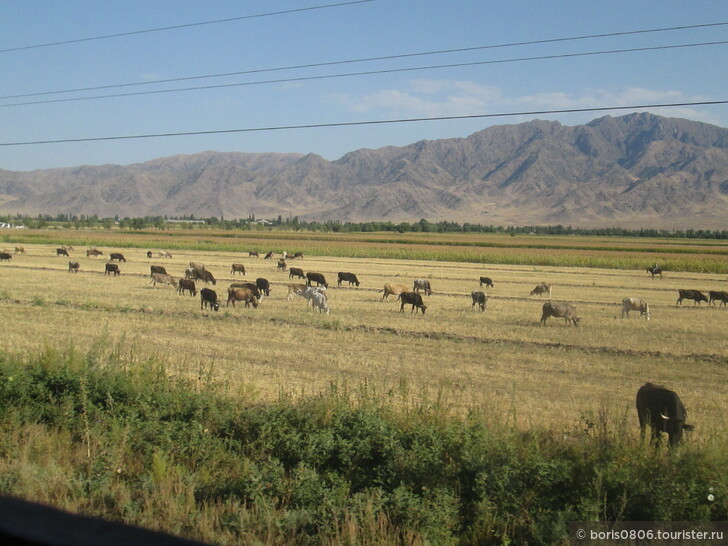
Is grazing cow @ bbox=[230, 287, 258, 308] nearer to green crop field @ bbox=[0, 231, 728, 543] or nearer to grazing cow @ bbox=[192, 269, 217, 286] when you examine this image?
green crop field @ bbox=[0, 231, 728, 543]

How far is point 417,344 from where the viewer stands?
19.6 metres

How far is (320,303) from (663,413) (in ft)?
60.8

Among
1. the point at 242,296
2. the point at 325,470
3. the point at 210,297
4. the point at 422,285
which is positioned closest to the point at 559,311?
the point at 422,285

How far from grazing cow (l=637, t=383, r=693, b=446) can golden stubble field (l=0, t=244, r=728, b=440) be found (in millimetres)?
527

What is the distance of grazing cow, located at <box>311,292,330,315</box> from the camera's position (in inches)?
1044

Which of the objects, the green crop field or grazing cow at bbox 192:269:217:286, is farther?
grazing cow at bbox 192:269:217:286

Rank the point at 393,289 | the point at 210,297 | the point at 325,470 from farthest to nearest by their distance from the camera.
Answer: the point at 393,289 → the point at 210,297 → the point at 325,470

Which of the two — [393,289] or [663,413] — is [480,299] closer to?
[393,289]

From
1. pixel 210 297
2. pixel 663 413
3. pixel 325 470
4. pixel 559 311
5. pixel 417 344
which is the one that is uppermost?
pixel 663 413

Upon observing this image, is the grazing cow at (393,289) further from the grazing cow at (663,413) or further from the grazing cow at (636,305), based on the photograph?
the grazing cow at (663,413)

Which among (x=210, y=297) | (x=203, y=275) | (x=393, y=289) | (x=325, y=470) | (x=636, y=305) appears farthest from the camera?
(x=203, y=275)

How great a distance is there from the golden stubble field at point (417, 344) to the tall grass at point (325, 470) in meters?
1.08

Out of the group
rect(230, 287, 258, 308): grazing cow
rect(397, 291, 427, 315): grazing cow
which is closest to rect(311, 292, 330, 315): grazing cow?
rect(230, 287, 258, 308): grazing cow

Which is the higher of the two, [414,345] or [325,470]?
[325,470]
